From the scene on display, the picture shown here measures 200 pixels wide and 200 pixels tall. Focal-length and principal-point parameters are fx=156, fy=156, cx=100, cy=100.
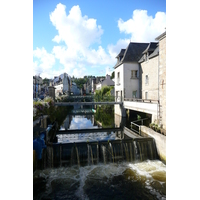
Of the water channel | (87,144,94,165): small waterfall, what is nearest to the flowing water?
the water channel

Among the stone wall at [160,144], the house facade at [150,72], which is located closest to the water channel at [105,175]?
the stone wall at [160,144]

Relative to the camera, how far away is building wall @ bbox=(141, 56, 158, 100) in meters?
13.9

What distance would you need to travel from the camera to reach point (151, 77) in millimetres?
14641

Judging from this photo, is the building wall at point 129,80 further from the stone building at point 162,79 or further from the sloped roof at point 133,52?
the stone building at point 162,79

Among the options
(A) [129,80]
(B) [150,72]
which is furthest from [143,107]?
(A) [129,80]

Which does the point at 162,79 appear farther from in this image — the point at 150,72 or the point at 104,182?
the point at 150,72

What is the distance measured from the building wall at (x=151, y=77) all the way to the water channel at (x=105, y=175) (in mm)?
7641

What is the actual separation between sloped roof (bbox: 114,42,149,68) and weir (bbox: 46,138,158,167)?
38.9ft

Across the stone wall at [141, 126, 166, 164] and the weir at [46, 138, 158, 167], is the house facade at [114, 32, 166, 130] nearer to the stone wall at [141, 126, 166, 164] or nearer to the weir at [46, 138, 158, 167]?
the stone wall at [141, 126, 166, 164]

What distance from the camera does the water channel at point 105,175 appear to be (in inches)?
193

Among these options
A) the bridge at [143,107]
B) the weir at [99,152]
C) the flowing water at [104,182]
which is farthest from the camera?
the bridge at [143,107]
